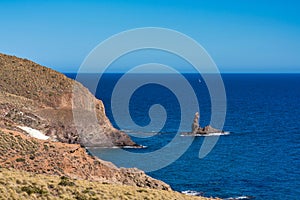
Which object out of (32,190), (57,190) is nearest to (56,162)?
(57,190)

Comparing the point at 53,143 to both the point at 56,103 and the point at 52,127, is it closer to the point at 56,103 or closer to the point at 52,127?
the point at 52,127

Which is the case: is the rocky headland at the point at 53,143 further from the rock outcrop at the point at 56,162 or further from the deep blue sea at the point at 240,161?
the deep blue sea at the point at 240,161

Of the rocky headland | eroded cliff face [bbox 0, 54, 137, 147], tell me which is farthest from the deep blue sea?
the rocky headland

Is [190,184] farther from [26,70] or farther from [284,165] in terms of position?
[26,70]

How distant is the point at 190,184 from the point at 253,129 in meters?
53.8

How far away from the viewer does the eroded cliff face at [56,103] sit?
75.8 m

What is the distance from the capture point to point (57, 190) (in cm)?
2758

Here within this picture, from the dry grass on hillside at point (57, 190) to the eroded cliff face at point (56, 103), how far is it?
41221 millimetres

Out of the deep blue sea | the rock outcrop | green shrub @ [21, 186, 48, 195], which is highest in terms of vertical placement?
the deep blue sea

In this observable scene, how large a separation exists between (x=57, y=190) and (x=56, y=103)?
55591mm

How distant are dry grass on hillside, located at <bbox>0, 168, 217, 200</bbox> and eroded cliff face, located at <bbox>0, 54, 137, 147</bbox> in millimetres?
41221

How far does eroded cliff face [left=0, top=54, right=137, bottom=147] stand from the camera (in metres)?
75.8

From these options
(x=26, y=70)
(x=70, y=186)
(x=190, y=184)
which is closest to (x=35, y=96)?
(x=26, y=70)

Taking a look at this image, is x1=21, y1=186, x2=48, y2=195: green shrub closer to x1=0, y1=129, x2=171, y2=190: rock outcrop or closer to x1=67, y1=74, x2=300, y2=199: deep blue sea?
x1=0, y1=129, x2=171, y2=190: rock outcrop
